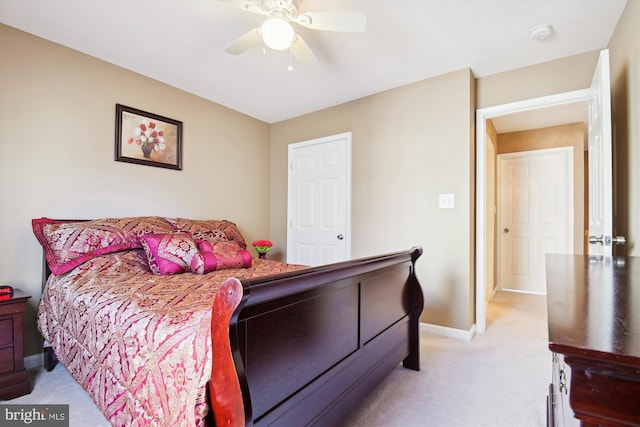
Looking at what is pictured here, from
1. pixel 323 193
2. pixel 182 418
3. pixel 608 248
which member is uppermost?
pixel 323 193

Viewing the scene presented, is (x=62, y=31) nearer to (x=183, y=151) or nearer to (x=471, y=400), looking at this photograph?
(x=183, y=151)

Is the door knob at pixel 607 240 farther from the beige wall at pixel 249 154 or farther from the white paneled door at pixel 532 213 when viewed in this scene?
the white paneled door at pixel 532 213

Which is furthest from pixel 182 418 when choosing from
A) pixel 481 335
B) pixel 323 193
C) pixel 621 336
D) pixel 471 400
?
pixel 323 193

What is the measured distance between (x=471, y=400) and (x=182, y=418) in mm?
1656

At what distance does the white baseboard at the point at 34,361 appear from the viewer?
2193 millimetres

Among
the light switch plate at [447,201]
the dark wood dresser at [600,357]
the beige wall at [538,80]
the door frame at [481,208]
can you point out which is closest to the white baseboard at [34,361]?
the dark wood dresser at [600,357]

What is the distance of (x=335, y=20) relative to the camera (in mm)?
1757

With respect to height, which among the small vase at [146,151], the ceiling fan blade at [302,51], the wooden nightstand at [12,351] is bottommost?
the wooden nightstand at [12,351]

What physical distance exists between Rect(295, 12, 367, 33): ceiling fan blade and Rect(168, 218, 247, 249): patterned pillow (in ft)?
6.12

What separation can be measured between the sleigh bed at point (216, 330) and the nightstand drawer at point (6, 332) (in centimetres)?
19

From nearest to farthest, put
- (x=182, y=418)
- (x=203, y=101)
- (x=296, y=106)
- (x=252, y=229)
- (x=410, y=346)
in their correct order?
(x=182, y=418) → (x=410, y=346) → (x=203, y=101) → (x=296, y=106) → (x=252, y=229)

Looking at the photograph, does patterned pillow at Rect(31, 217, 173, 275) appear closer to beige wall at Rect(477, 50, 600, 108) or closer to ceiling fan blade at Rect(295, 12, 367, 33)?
ceiling fan blade at Rect(295, 12, 367, 33)

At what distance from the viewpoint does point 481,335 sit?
284cm

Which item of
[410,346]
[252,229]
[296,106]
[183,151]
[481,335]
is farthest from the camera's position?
[252,229]
